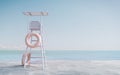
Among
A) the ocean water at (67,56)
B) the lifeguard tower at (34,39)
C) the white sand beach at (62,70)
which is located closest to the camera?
the white sand beach at (62,70)

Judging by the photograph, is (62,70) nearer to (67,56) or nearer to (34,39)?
(34,39)

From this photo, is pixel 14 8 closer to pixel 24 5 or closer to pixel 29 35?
pixel 24 5

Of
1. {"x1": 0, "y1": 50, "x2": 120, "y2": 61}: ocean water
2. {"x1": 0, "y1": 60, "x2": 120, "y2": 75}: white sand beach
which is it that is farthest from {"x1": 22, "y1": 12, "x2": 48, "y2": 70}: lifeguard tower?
{"x1": 0, "y1": 50, "x2": 120, "y2": 61}: ocean water

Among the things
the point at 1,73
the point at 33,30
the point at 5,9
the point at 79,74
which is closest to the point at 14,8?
the point at 5,9

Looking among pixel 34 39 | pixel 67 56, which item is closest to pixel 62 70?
pixel 34 39

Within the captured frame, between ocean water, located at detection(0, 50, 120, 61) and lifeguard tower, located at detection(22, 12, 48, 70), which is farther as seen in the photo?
ocean water, located at detection(0, 50, 120, 61)

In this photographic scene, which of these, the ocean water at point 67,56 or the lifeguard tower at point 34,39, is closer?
the lifeguard tower at point 34,39

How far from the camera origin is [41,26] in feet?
23.1

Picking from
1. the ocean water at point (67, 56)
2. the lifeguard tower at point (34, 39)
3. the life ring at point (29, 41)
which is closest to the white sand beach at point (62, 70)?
the lifeguard tower at point (34, 39)

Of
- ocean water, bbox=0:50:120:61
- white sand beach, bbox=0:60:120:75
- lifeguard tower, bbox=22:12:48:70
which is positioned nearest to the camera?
white sand beach, bbox=0:60:120:75

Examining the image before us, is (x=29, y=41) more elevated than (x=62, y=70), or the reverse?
(x=29, y=41)

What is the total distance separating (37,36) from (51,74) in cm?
220

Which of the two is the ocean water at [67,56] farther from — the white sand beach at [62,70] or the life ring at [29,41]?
the white sand beach at [62,70]

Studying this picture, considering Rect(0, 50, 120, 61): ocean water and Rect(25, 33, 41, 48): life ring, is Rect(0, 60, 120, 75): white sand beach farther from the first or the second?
Rect(0, 50, 120, 61): ocean water
